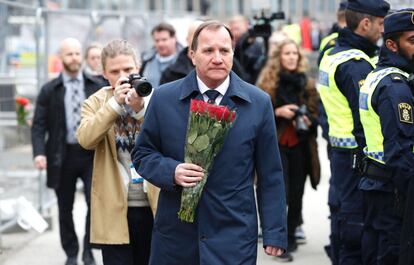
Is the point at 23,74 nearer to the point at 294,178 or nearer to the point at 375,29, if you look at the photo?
the point at 294,178

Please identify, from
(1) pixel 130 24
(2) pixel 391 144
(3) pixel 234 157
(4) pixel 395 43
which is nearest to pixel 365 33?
(4) pixel 395 43

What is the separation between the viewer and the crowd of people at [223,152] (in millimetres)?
4508

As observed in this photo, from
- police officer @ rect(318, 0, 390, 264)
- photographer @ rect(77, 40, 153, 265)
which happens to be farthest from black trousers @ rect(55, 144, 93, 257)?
photographer @ rect(77, 40, 153, 265)

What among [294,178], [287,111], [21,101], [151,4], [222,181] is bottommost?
[151,4]

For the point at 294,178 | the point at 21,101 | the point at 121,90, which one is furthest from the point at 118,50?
the point at 21,101

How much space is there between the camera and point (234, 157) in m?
4.49

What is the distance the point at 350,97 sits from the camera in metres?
6.45

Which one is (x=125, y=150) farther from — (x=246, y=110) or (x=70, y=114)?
(x=70, y=114)

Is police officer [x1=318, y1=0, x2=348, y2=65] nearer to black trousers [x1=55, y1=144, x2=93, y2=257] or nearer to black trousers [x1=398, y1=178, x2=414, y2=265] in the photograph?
black trousers [x1=55, y1=144, x2=93, y2=257]

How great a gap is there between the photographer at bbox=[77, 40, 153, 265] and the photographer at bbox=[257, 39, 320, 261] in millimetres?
3106

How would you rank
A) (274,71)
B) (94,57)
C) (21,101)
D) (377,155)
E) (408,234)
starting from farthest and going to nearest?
(21,101), (94,57), (274,71), (377,155), (408,234)

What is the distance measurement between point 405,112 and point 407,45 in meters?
0.48

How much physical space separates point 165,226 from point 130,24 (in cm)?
1019

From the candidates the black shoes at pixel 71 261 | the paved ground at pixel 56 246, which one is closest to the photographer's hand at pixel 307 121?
the paved ground at pixel 56 246
